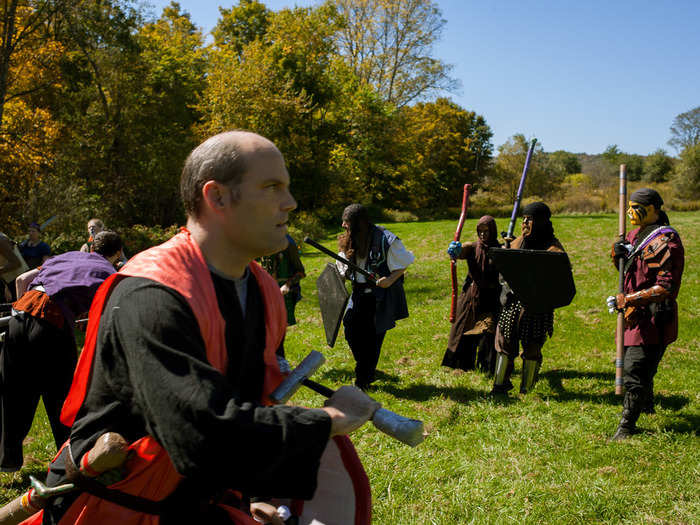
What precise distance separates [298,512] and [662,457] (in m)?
3.97

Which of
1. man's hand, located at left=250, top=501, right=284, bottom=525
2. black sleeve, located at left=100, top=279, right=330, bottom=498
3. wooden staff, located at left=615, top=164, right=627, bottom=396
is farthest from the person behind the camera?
wooden staff, located at left=615, top=164, right=627, bottom=396

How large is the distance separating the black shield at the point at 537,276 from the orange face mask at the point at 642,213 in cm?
72

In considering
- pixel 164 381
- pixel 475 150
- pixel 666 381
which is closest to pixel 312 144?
pixel 475 150

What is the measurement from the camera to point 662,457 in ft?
14.9

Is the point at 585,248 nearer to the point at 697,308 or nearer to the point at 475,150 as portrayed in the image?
the point at 697,308

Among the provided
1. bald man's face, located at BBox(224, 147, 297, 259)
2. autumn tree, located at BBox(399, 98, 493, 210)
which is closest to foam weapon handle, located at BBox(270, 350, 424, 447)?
bald man's face, located at BBox(224, 147, 297, 259)

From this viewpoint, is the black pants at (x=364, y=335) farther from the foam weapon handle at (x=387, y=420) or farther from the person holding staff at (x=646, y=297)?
the foam weapon handle at (x=387, y=420)

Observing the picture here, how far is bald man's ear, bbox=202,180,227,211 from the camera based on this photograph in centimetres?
151

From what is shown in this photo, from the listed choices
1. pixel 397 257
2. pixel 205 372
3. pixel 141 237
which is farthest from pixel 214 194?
pixel 141 237

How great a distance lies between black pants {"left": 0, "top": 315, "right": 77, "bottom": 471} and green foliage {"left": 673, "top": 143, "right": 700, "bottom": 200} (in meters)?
37.4

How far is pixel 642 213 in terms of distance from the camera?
16.3 feet

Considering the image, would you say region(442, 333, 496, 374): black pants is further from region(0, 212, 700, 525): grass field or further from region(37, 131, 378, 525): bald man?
region(37, 131, 378, 525): bald man

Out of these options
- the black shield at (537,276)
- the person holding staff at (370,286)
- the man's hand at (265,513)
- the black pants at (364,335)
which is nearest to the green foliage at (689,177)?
the black shield at (537,276)

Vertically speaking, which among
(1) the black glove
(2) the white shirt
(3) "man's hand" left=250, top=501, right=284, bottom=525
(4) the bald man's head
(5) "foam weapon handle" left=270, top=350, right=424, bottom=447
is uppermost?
(4) the bald man's head
